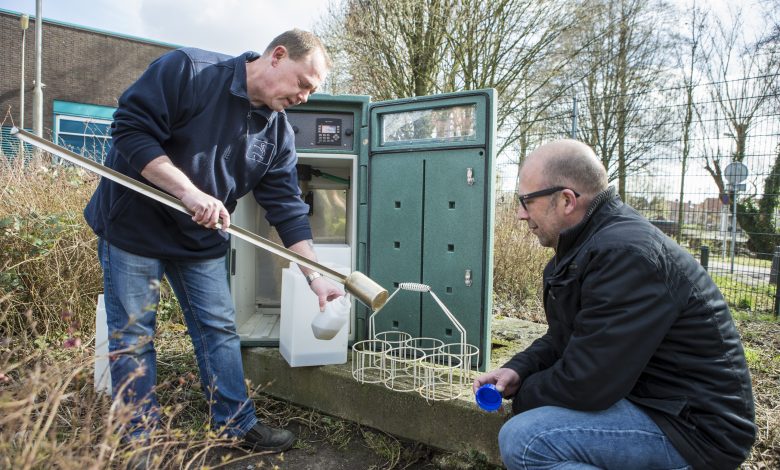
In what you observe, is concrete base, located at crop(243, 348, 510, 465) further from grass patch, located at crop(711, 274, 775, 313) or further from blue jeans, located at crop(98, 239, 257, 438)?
grass patch, located at crop(711, 274, 775, 313)

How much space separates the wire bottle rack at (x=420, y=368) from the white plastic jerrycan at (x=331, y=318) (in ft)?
0.47

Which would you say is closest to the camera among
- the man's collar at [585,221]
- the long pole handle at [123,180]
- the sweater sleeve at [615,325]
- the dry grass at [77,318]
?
the sweater sleeve at [615,325]

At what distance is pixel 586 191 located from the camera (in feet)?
5.57

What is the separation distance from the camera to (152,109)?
1954 mm

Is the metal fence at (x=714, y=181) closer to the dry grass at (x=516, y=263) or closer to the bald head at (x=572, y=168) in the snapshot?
the dry grass at (x=516, y=263)

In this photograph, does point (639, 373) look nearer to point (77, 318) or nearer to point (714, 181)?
point (77, 318)

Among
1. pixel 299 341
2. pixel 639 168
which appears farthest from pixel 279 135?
pixel 639 168

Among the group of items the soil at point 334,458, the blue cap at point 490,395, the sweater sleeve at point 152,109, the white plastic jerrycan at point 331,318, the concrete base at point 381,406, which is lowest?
the soil at point 334,458

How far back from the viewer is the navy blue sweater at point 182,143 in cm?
195

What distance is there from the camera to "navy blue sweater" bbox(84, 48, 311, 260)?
6.39 ft

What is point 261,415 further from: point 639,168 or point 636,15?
point 636,15

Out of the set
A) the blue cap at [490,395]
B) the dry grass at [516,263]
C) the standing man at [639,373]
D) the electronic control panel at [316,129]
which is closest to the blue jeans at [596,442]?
the standing man at [639,373]

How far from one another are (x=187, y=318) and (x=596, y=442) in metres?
1.72

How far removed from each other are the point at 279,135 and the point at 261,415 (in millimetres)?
1438
